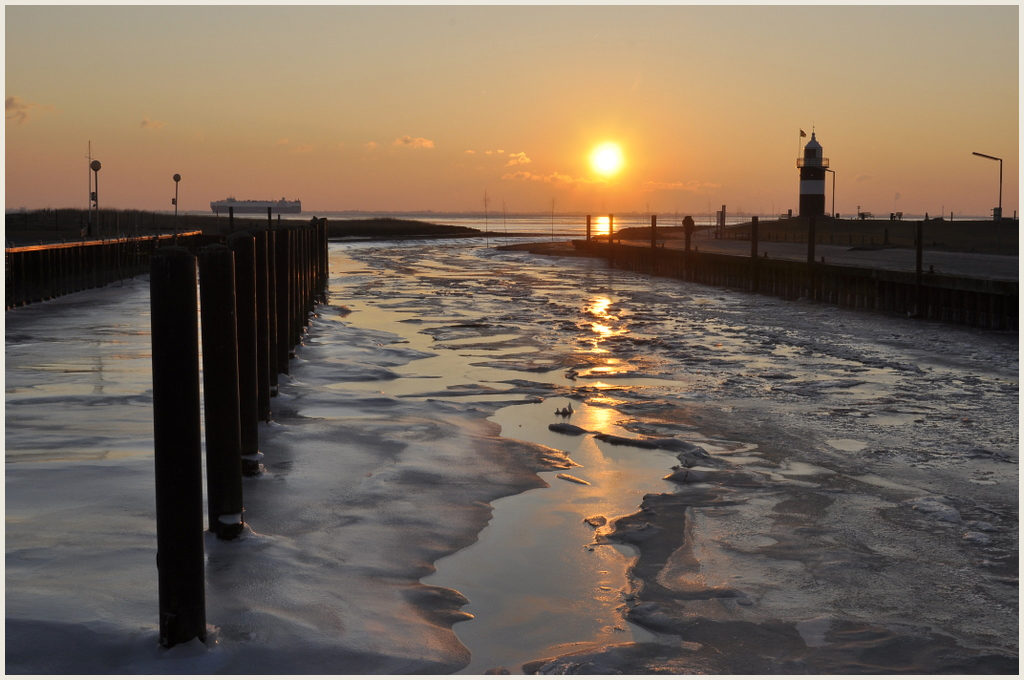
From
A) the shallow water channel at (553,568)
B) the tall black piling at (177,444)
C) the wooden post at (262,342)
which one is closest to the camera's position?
the tall black piling at (177,444)

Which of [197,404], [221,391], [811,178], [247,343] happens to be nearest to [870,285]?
[247,343]

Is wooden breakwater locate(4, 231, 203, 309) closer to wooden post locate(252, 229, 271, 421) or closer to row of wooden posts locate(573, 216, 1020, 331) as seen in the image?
wooden post locate(252, 229, 271, 421)

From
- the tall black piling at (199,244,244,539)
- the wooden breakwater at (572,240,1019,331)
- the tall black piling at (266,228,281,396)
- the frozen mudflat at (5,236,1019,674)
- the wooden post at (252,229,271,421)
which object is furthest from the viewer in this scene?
the wooden breakwater at (572,240,1019,331)

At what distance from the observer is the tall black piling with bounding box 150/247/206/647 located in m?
4.33

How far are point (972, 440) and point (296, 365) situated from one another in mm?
8067

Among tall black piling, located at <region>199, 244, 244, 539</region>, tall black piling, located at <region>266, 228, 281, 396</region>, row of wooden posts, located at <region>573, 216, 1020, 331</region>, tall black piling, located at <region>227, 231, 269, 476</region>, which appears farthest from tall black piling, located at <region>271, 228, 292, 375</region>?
row of wooden posts, located at <region>573, 216, 1020, 331</region>

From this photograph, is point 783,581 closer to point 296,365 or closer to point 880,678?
point 880,678

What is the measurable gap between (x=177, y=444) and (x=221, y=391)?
1419 mm

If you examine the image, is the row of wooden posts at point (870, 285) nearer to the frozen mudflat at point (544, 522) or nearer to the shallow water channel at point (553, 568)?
the frozen mudflat at point (544, 522)

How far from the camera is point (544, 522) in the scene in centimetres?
695

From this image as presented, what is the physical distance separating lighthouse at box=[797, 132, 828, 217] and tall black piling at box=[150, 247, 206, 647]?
89573mm

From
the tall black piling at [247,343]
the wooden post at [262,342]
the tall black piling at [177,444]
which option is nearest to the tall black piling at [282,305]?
the wooden post at [262,342]

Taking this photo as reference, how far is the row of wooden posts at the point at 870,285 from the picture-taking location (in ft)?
65.2

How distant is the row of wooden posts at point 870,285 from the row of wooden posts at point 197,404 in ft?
51.4
